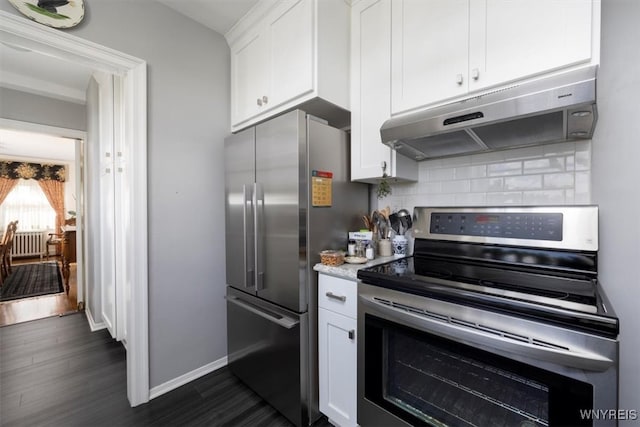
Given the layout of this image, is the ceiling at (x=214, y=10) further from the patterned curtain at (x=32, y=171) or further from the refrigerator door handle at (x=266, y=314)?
the patterned curtain at (x=32, y=171)

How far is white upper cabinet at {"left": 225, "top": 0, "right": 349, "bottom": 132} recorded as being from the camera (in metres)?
1.56

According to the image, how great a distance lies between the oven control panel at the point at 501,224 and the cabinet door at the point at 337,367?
791 millimetres

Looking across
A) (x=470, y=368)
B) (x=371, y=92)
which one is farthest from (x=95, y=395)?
(x=371, y=92)

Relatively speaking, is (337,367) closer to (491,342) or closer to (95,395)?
(491,342)

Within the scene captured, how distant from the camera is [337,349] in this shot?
1.46m

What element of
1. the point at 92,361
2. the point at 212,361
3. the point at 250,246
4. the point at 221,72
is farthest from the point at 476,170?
the point at 92,361

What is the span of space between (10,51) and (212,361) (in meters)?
3.22

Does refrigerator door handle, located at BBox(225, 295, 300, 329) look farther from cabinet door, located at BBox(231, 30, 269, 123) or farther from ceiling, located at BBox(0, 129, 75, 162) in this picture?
ceiling, located at BBox(0, 129, 75, 162)

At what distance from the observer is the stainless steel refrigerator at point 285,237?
1522 millimetres

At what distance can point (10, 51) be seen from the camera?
2396mm

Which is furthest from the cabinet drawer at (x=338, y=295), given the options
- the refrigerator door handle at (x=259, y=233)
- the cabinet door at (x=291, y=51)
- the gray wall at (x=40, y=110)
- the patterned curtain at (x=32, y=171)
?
the patterned curtain at (x=32, y=171)

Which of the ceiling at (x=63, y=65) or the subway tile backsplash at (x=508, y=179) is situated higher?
the ceiling at (x=63, y=65)

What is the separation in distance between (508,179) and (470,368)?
0.99 m

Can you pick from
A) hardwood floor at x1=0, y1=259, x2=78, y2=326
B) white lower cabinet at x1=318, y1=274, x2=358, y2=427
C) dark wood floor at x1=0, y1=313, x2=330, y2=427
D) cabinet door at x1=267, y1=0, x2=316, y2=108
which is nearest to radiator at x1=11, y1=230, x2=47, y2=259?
hardwood floor at x1=0, y1=259, x2=78, y2=326
